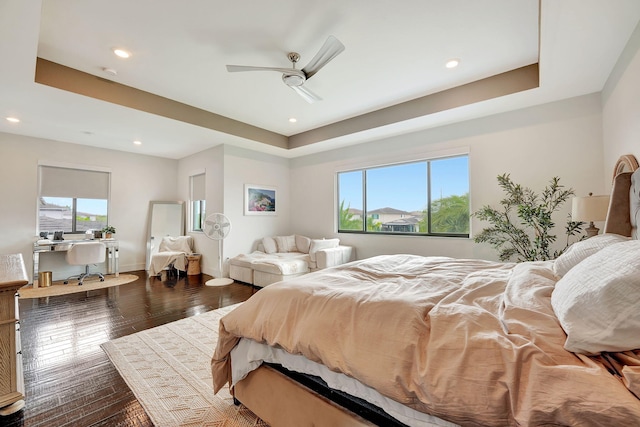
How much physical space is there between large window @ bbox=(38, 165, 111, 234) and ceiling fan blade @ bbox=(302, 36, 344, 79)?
5.24 metres

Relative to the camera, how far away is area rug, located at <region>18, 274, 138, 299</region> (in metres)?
4.09

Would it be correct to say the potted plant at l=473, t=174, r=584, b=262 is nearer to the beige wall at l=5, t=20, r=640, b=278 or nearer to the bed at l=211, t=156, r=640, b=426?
the beige wall at l=5, t=20, r=640, b=278

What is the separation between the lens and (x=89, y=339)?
2.59 m

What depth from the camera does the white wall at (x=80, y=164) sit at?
4.55 metres

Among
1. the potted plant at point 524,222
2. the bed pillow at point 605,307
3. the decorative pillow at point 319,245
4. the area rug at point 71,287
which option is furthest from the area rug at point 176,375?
the potted plant at point 524,222

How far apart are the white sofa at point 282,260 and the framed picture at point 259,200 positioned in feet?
2.12

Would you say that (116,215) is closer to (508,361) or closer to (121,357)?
(121,357)

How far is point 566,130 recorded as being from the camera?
129 inches

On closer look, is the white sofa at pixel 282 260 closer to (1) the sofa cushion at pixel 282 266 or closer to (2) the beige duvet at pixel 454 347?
(1) the sofa cushion at pixel 282 266

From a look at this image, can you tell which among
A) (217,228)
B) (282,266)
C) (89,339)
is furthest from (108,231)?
(282,266)

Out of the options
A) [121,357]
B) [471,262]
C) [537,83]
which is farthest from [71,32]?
[537,83]

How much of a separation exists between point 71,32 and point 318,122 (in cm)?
325

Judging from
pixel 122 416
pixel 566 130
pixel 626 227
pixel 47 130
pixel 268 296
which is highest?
pixel 47 130

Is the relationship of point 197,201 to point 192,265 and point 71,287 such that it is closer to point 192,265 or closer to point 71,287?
point 192,265
